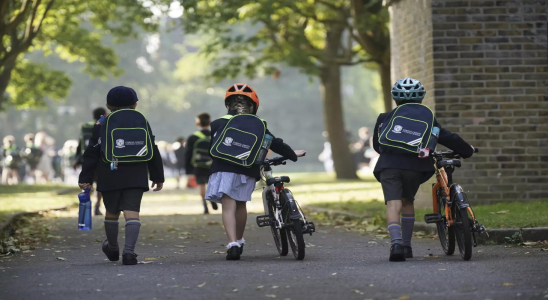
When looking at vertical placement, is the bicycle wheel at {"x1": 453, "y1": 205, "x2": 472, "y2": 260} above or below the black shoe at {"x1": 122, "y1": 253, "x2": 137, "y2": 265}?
above

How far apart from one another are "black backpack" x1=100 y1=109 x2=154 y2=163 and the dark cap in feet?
0.32

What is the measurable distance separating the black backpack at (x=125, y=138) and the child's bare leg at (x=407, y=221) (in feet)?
7.17

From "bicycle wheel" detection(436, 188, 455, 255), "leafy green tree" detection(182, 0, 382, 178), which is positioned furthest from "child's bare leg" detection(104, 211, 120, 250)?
"leafy green tree" detection(182, 0, 382, 178)

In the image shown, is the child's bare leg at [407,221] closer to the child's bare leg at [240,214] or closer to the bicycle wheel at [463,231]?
the bicycle wheel at [463,231]

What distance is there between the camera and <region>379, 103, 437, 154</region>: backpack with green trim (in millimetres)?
8227

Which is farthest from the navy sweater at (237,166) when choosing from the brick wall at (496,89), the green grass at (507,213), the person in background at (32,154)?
the person in background at (32,154)

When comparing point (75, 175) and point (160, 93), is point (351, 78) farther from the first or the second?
point (75, 175)

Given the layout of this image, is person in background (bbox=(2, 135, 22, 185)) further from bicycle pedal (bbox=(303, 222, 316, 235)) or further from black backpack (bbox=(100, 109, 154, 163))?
bicycle pedal (bbox=(303, 222, 316, 235))

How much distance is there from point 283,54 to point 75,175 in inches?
693

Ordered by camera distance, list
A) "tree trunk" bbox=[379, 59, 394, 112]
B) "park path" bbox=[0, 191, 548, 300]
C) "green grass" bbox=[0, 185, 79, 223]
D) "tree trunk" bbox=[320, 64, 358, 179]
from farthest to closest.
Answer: "tree trunk" bbox=[320, 64, 358, 179] < "tree trunk" bbox=[379, 59, 394, 112] < "green grass" bbox=[0, 185, 79, 223] < "park path" bbox=[0, 191, 548, 300]

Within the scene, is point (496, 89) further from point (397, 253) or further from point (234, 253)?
point (234, 253)

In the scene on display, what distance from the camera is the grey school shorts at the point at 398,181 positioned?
331 inches

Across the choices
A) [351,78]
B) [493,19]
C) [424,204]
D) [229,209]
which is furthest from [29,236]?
[351,78]

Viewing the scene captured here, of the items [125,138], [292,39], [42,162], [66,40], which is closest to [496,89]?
[125,138]
